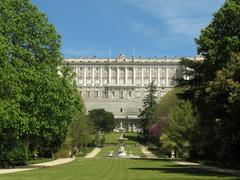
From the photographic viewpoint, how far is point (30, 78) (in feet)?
114

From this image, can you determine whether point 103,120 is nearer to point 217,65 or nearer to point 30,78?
point 217,65

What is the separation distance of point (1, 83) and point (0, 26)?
4.20 m

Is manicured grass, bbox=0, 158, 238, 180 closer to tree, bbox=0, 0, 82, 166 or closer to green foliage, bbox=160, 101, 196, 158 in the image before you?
tree, bbox=0, 0, 82, 166

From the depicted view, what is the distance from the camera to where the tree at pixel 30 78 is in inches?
1339

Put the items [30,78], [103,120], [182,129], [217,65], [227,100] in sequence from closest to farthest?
[227,100]
[30,78]
[217,65]
[182,129]
[103,120]

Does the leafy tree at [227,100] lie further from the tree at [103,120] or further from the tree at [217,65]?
the tree at [103,120]

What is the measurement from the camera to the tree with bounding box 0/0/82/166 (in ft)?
112

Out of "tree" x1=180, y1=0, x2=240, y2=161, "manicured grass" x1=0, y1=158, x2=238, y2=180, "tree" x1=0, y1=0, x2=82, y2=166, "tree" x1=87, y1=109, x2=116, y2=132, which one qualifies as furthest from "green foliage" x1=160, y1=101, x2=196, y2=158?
"tree" x1=87, y1=109, x2=116, y2=132

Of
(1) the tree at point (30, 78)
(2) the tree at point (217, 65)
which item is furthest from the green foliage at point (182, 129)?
(1) the tree at point (30, 78)

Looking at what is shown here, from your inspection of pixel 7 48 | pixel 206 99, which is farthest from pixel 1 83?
pixel 206 99

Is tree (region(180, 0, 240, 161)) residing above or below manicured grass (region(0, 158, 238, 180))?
above

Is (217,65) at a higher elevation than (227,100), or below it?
higher

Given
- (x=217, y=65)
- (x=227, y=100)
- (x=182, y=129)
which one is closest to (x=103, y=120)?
(x=182, y=129)

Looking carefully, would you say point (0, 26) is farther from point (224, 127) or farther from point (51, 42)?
point (224, 127)
